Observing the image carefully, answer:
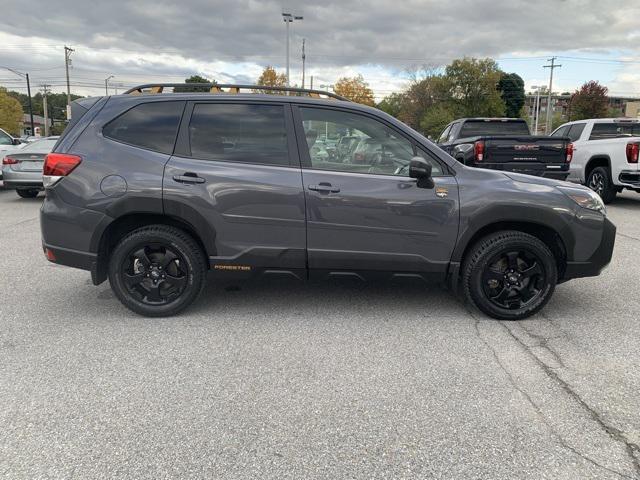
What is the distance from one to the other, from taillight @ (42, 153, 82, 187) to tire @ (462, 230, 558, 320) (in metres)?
3.30

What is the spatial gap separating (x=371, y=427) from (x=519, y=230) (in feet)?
7.82

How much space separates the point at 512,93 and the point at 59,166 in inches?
3802

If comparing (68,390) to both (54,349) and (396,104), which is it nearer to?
(54,349)

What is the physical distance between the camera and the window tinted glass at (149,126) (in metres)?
4.13

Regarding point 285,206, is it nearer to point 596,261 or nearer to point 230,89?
point 230,89

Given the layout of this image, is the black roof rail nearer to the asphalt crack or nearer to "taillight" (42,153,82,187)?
"taillight" (42,153,82,187)

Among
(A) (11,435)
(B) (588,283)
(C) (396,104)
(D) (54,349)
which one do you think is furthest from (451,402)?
(C) (396,104)

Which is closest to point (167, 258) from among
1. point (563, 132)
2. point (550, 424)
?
point (550, 424)

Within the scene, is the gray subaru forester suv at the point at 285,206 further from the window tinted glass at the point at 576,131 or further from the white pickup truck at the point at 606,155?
the window tinted glass at the point at 576,131

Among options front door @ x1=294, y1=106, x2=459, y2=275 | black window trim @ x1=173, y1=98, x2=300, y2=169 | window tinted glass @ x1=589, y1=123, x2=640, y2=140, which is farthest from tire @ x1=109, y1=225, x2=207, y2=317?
window tinted glass @ x1=589, y1=123, x2=640, y2=140

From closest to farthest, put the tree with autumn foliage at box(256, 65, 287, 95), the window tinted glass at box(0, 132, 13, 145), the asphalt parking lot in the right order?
the asphalt parking lot < the window tinted glass at box(0, 132, 13, 145) < the tree with autumn foliage at box(256, 65, 287, 95)

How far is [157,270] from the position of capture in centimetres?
420

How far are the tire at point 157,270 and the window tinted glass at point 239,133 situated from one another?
2.40 ft

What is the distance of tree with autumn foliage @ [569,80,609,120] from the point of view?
6688 centimetres
